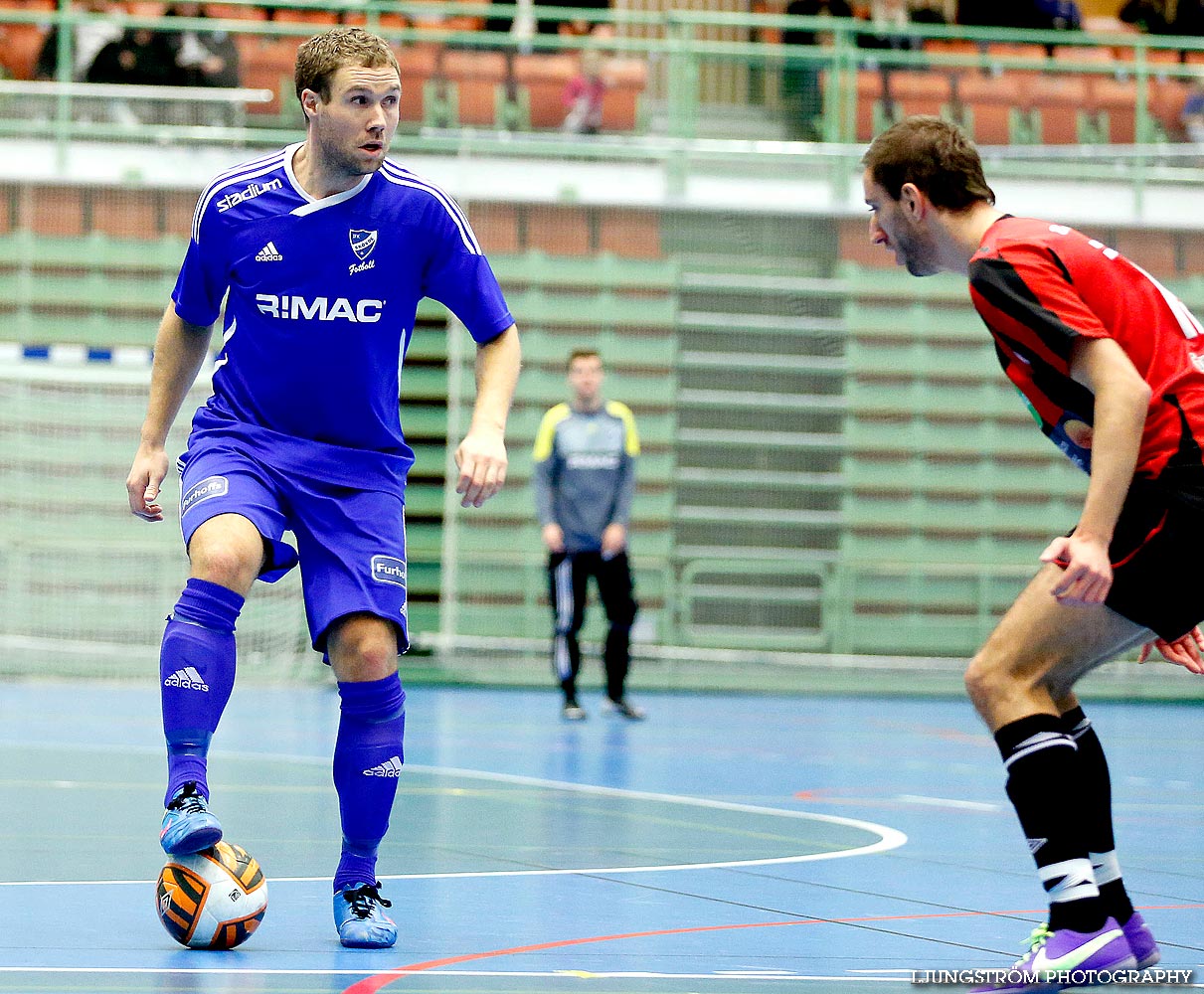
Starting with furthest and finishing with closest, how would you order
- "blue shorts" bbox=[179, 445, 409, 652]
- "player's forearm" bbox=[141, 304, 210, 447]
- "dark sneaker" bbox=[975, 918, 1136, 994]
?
"player's forearm" bbox=[141, 304, 210, 447], "blue shorts" bbox=[179, 445, 409, 652], "dark sneaker" bbox=[975, 918, 1136, 994]

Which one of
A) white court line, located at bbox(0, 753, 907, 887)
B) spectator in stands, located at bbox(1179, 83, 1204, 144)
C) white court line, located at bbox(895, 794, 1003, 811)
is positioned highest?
spectator in stands, located at bbox(1179, 83, 1204, 144)

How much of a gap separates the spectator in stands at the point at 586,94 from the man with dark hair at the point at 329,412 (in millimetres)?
10466

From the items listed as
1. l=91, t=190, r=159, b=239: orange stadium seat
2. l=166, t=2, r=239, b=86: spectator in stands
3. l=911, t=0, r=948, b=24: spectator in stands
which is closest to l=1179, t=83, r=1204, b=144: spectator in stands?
l=911, t=0, r=948, b=24: spectator in stands

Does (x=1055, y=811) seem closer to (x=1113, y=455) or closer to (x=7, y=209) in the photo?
(x=1113, y=455)

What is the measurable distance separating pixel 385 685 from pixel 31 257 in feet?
38.0

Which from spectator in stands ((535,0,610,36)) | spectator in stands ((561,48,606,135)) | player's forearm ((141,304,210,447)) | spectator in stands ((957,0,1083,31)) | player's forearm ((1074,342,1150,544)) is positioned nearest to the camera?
player's forearm ((1074,342,1150,544))

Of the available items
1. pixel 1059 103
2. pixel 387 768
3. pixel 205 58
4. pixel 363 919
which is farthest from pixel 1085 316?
pixel 1059 103

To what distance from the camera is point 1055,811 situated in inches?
139

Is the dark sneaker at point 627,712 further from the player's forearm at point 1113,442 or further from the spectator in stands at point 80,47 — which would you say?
the player's forearm at point 1113,442

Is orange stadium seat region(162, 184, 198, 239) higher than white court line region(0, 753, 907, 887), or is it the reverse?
orange stadium seat region(162, 184, 198, 239)

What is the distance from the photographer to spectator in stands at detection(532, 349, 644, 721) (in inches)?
443

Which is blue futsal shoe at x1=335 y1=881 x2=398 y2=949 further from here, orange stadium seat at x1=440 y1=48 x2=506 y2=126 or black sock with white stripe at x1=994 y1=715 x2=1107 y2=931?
orange stadium seat at x1=440 y1=48 x2=506 y2=126

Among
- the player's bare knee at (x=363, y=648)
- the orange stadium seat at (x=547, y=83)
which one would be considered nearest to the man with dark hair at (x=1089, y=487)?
the player's bare knee at (x=363, y=648)

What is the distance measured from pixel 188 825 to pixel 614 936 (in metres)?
1.01
